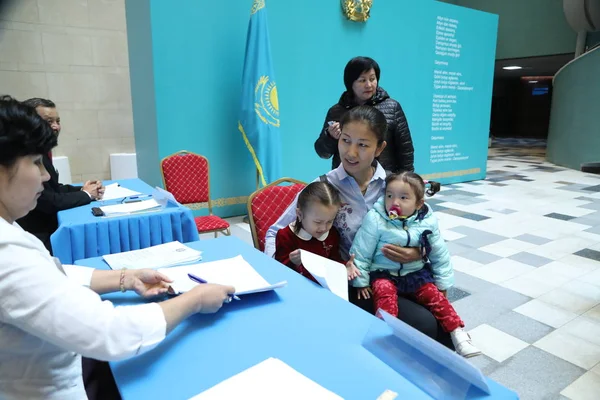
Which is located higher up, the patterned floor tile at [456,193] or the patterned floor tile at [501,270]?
the patterned floor tile at [456,193]

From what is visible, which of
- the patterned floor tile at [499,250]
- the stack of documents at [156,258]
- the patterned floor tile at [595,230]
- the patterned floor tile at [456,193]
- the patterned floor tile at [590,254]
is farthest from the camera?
the patterned floor tile at [456,193]

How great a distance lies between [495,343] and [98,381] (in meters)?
2.07

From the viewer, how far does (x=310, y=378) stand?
83cm

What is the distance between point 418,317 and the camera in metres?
1.59

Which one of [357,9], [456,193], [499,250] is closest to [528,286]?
[499,250]

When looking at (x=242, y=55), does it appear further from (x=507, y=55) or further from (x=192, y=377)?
(x=507, y=55)

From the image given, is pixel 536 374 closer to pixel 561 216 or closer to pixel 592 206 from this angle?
pixel 561 216

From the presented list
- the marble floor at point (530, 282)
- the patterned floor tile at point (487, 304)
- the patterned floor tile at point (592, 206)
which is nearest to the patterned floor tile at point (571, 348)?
the marble floor at point (530, 282)

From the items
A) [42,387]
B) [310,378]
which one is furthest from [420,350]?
[42,387]

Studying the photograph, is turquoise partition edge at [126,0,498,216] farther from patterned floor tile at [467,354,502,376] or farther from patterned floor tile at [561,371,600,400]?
patterned floor tile at [561,371,600,400]

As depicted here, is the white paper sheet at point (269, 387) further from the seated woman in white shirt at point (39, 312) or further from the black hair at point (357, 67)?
the black hair at point (357, 67)

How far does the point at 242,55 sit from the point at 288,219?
134 inches

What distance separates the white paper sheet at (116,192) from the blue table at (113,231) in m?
0.18

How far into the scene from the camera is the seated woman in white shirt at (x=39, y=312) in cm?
71
